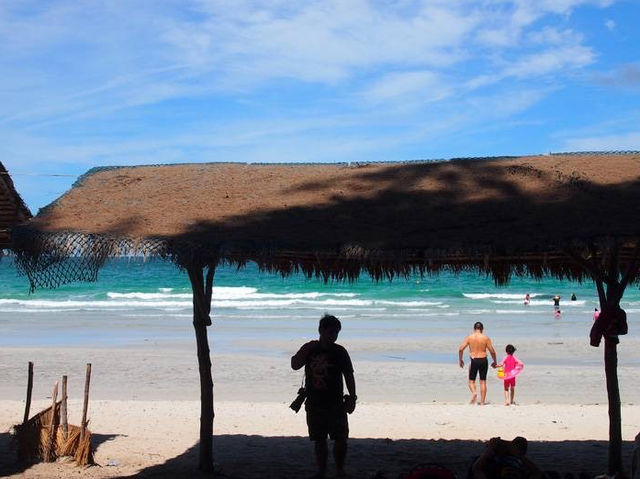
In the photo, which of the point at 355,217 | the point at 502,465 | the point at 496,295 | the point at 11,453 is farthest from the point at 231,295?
the point at 502,465

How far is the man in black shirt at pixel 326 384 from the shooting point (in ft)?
19.5

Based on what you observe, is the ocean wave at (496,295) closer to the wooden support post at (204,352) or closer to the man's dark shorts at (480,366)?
the man's dark shorts at (480,366)

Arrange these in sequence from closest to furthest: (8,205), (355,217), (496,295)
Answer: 1. (355,217)
2. (8,205)
3. (496,295)

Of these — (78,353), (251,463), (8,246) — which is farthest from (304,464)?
(78,353)

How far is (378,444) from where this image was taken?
8023 millimetres

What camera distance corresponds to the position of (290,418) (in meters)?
9.89

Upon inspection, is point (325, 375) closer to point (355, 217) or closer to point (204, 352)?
point (204, 352)

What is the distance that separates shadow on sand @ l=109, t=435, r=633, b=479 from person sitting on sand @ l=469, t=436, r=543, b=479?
1.22 meters

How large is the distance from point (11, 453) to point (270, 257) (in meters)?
3.19

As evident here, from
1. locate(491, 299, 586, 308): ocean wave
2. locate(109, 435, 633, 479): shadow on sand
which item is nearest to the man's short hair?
locate(109, 435, 633, 479): shadow on sand

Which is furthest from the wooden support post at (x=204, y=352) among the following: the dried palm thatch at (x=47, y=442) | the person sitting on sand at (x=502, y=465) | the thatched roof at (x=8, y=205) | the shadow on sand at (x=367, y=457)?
the person sitting on sand at (x=502, y=465)

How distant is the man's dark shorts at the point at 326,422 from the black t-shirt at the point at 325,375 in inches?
1.8

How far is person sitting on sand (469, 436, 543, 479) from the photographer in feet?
16.5

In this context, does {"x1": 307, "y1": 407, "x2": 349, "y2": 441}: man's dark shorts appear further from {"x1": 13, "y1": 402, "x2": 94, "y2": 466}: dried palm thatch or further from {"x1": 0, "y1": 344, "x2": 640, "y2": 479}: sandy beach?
{"x1": 13, "y1": 402, "x2": 94, "y2": 466}: dried palm thatch
